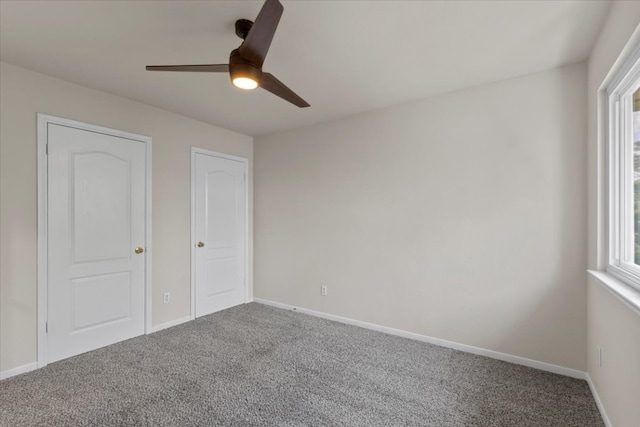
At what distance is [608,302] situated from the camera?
173 centimetres

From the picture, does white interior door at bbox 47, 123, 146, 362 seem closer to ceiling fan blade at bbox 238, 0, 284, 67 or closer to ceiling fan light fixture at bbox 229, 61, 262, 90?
ceiling fan light fixture at bbox 229, 61, 262, 90

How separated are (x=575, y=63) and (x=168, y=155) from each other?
3.93 meters

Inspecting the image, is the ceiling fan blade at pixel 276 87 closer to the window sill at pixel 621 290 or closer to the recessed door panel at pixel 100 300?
A: the window sill at pixel 621 290

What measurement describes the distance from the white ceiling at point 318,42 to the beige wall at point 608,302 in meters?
0.20

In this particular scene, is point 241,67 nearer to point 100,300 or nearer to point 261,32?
point 261,32

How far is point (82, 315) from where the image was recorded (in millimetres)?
2709

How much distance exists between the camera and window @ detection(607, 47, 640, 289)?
1679 mm

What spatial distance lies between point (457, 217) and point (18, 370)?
395 cm

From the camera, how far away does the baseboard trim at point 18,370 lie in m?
2.27

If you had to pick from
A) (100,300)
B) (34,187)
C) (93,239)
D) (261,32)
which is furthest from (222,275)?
(261,32)

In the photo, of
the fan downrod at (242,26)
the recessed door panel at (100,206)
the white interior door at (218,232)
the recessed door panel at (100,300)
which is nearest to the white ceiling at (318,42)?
the fan downrod at (242,26)

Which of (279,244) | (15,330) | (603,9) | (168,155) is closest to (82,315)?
(15,330)

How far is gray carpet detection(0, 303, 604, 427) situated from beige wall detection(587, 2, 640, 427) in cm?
36

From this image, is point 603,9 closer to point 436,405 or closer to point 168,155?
point 436,405
